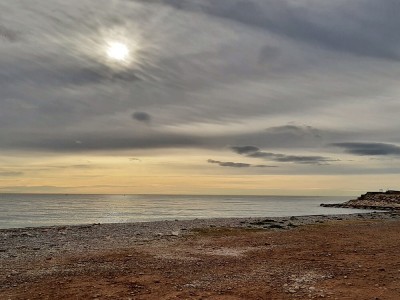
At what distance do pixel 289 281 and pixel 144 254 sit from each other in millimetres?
9795

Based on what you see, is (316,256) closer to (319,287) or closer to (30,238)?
(319,287)

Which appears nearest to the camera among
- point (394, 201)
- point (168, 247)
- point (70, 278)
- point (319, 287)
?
point (319, 287)

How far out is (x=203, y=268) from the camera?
18.0 metres

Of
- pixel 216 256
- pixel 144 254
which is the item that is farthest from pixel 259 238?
pixel 144 254

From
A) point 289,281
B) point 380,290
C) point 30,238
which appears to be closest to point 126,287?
point 289,281

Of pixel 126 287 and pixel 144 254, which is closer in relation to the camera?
pixel 126 287

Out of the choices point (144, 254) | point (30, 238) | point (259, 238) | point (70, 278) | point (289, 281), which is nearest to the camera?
point (289, 281)

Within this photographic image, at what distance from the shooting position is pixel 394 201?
12494 cm

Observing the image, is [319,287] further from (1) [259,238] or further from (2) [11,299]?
(1) [259,238]

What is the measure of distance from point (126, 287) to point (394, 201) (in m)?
129

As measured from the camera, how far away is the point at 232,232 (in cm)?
3547

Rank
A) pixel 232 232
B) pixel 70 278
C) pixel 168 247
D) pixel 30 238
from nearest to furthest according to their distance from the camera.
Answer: pixel 70 278 → pixel 168 247 → pixel 30 238 → pixel 232 232

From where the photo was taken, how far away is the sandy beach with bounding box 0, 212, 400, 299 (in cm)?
1366

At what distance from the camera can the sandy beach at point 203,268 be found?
13664mm
